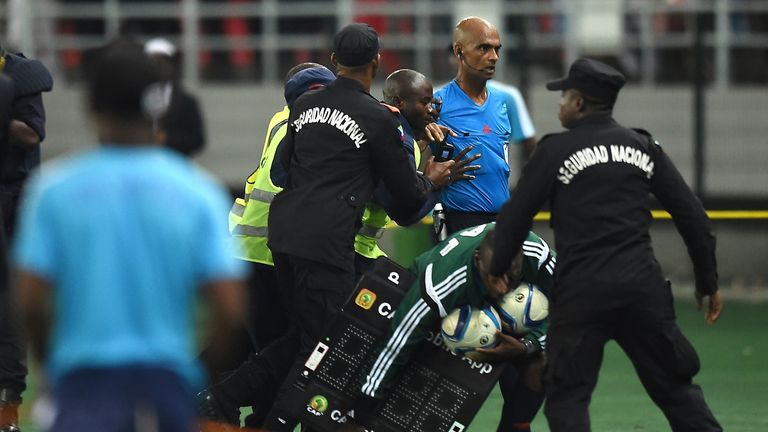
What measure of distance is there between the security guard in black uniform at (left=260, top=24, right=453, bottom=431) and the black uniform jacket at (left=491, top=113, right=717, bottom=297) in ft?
2.96

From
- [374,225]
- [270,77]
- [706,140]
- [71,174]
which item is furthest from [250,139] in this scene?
[71,174]

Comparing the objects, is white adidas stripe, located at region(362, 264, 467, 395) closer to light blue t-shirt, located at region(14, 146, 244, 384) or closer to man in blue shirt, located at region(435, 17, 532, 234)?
man in blue shirt, located at region(435, 17, 532, 234)

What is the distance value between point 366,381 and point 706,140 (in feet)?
23.3

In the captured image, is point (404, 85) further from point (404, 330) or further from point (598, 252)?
point (598, 252)

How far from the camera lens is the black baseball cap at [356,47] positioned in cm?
696

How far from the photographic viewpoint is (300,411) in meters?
6.95

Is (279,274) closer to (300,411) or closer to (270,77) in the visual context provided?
(300,411)

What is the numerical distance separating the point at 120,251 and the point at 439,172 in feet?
12.7

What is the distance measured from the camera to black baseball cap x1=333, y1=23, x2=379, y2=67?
22.9ft

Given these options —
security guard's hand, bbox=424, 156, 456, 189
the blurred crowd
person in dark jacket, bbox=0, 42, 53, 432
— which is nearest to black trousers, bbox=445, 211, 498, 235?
security guard's hand, bbox=424, 156, 456, 189

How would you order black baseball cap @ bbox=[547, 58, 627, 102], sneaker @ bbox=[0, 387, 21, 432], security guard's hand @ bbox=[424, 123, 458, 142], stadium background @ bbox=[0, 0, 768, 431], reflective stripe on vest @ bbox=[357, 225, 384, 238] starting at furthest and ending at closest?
stadium background @ bbox=[0, 0, 768, 431] → security guard's hand @ bbox=[424, 123, 458, 142] → reflective stripe on vest @ bbox=[357, 225, 384, 238] → sneaker @ bbox=[0, 387, 21, 432] → black baseball cap @ bbox=[547, 58, 627, 102]

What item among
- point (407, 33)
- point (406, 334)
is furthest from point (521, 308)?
point (407, 33)

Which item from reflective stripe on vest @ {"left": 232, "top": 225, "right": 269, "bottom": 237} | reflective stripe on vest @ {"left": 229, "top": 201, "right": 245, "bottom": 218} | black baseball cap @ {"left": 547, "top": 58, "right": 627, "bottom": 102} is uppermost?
black baseball cap @ {"left": 547, "top": 58, "right": 627, "bottom": 102}

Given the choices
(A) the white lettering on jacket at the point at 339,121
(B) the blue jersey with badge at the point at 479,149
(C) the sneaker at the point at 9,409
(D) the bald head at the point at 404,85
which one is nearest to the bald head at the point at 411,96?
(D) the bald head at the point at 404,85
